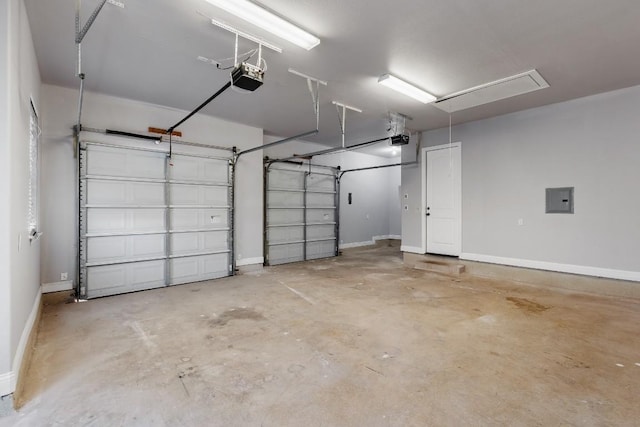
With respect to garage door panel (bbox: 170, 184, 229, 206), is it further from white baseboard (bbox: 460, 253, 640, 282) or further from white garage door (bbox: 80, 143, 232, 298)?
white baseboard (bbox: 460, 253, 640, 282)

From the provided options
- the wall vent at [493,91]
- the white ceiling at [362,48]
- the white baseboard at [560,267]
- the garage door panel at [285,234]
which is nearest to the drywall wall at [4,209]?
the white ceiling at [362,48]

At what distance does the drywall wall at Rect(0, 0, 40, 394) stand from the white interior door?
21.8 feet

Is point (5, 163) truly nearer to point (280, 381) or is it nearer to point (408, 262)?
point (280, 381)

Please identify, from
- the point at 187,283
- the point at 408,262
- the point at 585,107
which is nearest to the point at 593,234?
the point at 585,107

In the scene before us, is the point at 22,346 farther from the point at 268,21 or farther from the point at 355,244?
the point at 355,244

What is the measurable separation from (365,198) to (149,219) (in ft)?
21.4

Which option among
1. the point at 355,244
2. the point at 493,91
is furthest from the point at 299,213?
the point at 493,91

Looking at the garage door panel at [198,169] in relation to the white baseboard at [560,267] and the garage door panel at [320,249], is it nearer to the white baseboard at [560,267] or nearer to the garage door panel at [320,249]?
the garage door panel at [320,249]

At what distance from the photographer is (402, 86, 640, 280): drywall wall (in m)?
4.51

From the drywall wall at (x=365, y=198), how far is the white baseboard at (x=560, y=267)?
12.6 ft

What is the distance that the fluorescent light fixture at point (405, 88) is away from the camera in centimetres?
400

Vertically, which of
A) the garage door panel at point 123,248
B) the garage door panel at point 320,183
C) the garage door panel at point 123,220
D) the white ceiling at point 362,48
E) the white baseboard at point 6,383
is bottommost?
the white baseboard at point 6,383

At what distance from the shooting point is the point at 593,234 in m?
4.75

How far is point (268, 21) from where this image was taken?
9.12 feet
